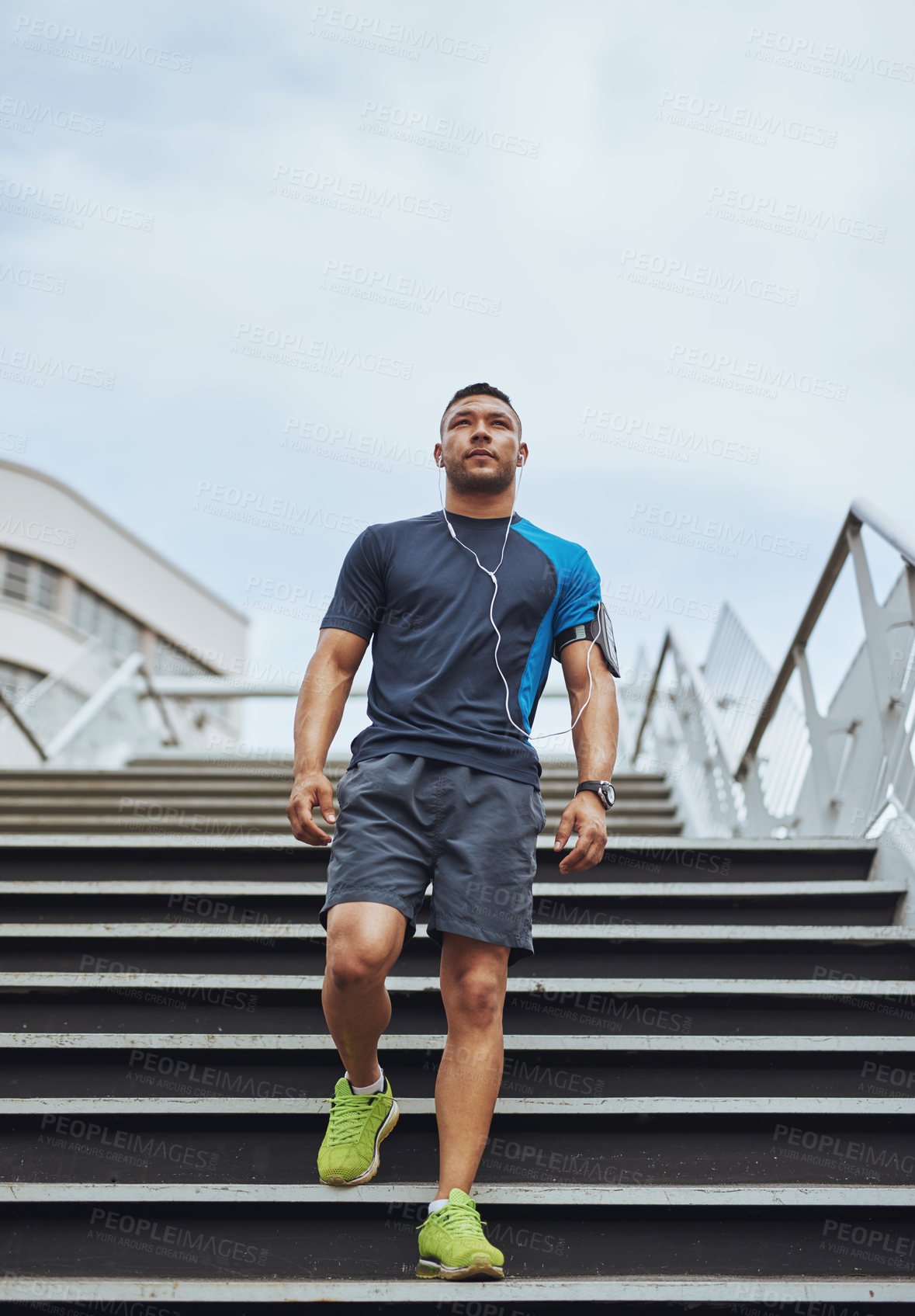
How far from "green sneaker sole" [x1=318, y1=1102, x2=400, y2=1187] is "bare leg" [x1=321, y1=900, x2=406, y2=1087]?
0.72ft

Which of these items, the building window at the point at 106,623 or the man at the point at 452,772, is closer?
the man at the point at 452,772

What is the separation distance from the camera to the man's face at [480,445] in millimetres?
2271

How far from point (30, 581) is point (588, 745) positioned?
25.9m

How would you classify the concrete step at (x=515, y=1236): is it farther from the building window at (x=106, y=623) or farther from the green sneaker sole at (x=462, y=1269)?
the building window at (x=106, y=623)

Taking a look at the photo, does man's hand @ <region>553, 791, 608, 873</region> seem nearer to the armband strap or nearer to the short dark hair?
the armband strap

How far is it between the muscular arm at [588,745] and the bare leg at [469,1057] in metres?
0.24

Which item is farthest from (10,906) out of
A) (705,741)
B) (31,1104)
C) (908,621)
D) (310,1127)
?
(705,741)

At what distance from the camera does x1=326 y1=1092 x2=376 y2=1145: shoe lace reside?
6.53 feet

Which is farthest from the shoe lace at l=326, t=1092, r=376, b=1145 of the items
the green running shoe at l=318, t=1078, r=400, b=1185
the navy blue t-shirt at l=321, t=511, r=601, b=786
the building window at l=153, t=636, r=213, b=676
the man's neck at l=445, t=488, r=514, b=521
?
the building window at l=153, t=636, r=213, b=676

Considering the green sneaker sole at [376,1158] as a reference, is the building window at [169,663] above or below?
above

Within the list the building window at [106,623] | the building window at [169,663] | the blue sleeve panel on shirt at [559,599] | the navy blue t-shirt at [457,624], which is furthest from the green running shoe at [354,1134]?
the building window at [169,663]

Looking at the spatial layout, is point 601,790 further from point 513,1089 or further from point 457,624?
point 513,1089

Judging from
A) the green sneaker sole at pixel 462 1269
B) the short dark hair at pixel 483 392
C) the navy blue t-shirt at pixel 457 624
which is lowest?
the green sneaker sole at pixel 462 1269

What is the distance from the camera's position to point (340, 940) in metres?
1.83
